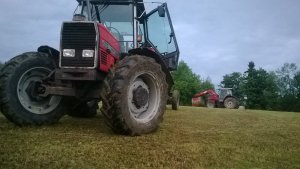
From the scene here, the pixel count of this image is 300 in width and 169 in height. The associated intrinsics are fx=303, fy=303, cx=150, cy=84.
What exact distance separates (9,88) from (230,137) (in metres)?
3.69

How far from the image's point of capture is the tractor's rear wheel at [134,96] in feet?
14.6

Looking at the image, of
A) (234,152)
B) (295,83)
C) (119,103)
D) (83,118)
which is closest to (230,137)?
(234,152)

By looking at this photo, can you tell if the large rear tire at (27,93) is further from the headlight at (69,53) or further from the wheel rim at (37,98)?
the headlight at (69,53)

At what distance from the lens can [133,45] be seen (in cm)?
631

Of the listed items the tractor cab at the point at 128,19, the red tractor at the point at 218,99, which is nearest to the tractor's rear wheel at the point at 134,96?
the tractor cab at the point at 128,19

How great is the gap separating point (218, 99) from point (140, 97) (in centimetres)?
2860

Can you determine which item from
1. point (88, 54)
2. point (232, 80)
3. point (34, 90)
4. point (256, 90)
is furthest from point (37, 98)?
point (232, 80)

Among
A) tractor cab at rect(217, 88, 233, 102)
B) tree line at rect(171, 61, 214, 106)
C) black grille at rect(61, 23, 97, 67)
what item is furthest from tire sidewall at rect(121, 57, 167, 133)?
tree line at rect(171, 61, 214, 106)

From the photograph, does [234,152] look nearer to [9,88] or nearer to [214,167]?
[214,167]

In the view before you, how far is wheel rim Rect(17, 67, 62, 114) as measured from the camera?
519 cm

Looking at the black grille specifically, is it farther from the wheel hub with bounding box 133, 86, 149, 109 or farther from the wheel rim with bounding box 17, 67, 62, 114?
the wheel hub with bounding box 133, 86, 149, 109

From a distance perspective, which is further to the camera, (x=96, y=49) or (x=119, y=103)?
(x=96, y=49)

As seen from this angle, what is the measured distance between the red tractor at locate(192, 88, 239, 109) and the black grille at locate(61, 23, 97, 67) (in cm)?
2662

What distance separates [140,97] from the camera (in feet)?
16.6
